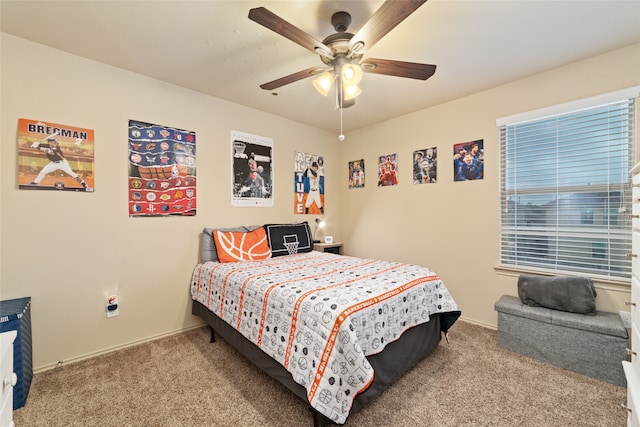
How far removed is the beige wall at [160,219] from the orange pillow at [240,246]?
0.33 m

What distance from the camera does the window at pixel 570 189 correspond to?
219 cm

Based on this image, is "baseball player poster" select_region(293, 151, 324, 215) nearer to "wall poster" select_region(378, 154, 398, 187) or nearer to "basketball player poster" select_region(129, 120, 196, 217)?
"wall poster" select_region(378, 154, 398, 187)

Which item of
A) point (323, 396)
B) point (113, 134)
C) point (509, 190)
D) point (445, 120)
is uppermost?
point (445, 120)

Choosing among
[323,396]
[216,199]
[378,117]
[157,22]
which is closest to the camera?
[323,396]

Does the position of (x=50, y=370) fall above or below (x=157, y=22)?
below

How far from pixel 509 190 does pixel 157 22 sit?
11.1 feet

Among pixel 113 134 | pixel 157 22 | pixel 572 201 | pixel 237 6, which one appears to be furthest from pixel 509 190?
pixel 113 134

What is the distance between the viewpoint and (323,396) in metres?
1.32

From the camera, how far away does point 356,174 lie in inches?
165

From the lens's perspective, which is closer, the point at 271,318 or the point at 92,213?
the point at 271,318

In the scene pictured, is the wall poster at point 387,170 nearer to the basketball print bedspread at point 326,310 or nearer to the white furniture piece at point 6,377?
the basketball print bedspread at point 326,310

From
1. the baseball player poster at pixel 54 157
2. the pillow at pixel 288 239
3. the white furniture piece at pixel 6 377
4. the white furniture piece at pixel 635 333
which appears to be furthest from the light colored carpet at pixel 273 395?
the baseball player poster at pixel 54 157

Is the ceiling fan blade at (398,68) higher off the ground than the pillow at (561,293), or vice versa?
the ceiling fan blade at (398,68)

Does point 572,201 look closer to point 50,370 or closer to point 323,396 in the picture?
point 323,396
